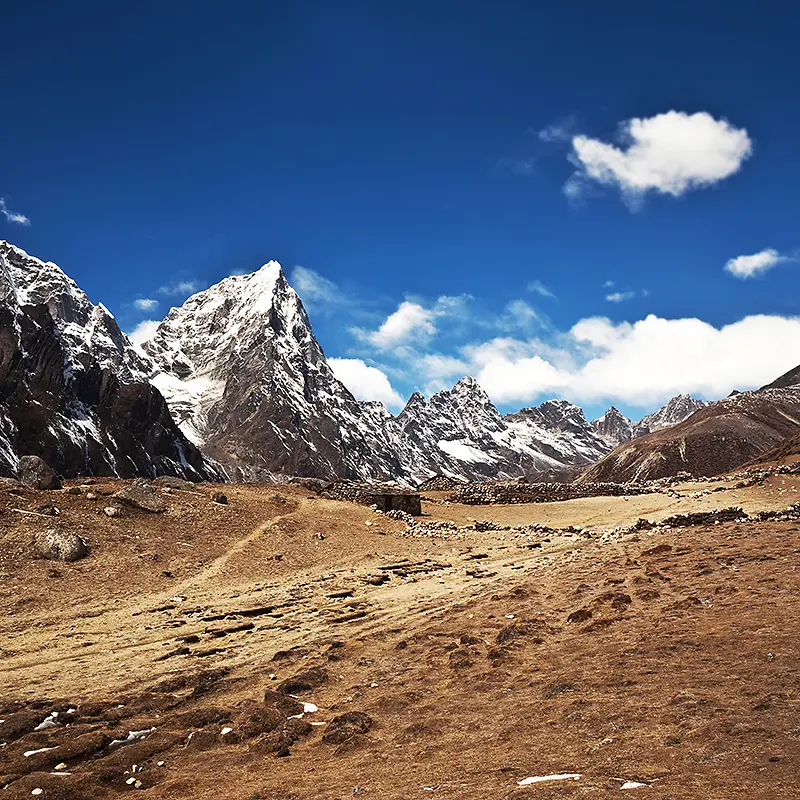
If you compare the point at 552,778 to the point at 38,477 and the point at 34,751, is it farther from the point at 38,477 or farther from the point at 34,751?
the point at 38,477

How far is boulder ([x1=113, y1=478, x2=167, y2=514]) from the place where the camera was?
33.4 metres

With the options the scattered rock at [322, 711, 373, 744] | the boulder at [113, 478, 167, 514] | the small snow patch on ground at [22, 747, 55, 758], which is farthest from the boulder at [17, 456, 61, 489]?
the scattered rock at [322, 711, 373, 744]

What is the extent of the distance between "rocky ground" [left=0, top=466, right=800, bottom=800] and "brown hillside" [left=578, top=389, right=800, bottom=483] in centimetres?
12309

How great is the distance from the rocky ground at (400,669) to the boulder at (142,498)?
128 inches

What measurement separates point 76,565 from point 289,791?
20864mm

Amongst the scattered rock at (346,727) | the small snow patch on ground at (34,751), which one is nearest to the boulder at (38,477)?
the small snow patch on ground at (34,751)

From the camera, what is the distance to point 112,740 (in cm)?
1132

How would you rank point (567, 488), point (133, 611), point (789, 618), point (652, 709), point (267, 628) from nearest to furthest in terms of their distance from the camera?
1. point (652, 709)
2. point (789, 618)
3. point (267, 628)
4. point (133, 611)
5. point (567, 488)

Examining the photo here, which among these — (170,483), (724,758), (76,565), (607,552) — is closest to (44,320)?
Result: (170,483)

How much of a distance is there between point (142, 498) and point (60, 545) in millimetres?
8050

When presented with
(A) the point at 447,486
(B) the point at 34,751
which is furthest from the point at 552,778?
(A) the point at 447,486

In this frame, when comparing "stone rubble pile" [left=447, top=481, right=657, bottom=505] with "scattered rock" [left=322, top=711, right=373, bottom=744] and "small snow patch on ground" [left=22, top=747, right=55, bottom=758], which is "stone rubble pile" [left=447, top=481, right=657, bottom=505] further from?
"small snow patch on ground" [left=22, top=747, right=55, bottom=758]

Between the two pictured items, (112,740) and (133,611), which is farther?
(133,611)

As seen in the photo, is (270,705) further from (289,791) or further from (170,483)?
(170,483)
